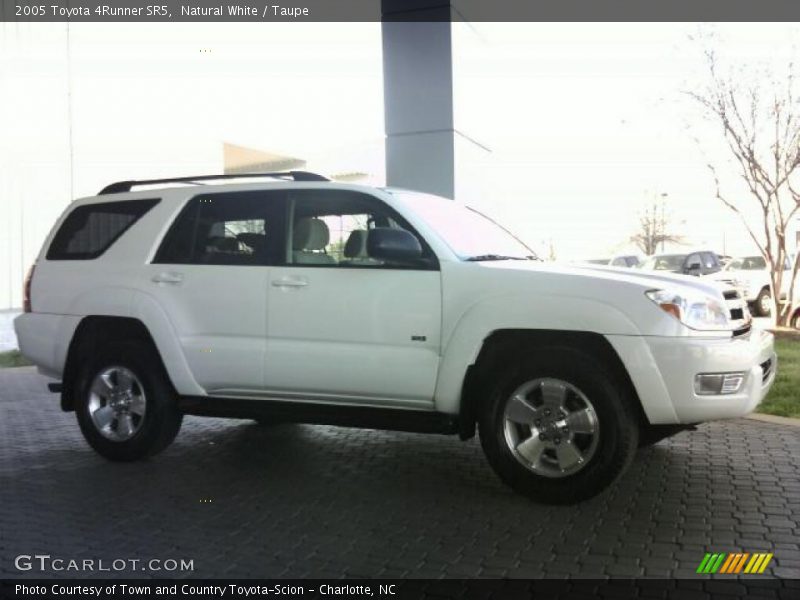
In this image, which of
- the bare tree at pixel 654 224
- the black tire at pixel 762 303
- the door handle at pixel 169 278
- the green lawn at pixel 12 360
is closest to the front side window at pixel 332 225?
the door handle at pixel 169 278

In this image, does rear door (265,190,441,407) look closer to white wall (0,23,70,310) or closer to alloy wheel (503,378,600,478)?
alloy wheel (503,378,600,478)

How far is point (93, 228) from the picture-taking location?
6.34m

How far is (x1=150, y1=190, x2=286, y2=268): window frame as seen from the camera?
552 cm

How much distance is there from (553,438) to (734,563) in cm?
122

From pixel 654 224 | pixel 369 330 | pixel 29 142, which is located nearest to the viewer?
pixel 369 330

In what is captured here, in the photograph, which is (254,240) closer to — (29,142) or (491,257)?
(491,257)

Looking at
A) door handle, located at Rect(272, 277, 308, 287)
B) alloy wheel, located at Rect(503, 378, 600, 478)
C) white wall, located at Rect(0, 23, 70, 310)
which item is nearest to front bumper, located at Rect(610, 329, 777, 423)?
alloy wheel, located at Rect(503, 378, 600, 478)

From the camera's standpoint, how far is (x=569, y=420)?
4715 millimetres

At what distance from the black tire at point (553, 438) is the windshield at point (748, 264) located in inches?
676

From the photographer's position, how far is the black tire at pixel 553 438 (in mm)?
4586
